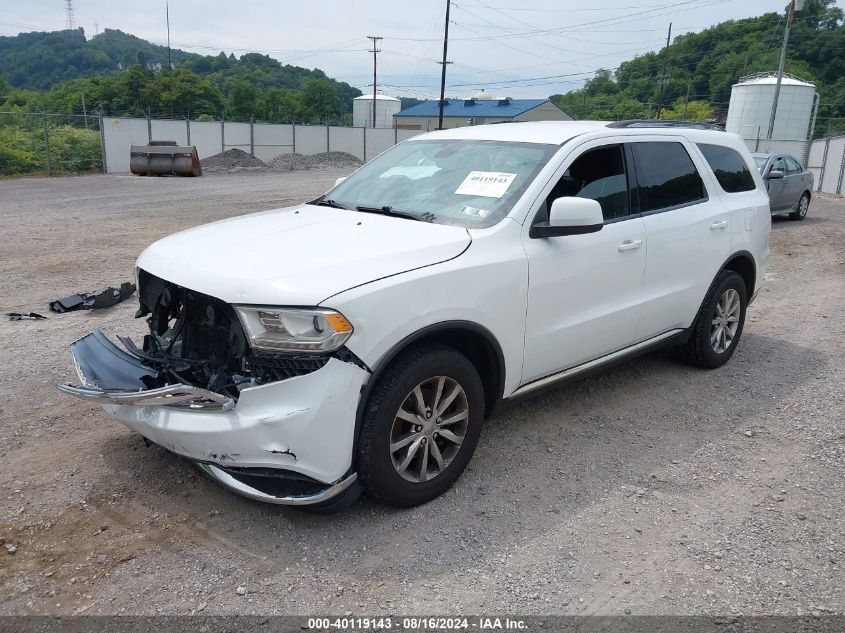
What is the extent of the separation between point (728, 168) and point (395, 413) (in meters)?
3.96

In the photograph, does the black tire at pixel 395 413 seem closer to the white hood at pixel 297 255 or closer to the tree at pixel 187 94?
the white hood at pixel 297 255

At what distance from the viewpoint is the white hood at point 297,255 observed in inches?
121

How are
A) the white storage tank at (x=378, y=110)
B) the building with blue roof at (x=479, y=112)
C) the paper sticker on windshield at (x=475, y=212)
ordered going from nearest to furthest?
the paper sticker on windshield at (x=475, y=212), the building with blue roof at (x=479, y=112), the white storage tank at (x=378, y=110)

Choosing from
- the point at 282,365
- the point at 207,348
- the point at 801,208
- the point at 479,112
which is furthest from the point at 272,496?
the point at 479,112

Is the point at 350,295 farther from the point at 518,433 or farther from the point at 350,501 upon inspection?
the point at 518,433

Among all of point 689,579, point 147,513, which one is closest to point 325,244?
point 147,513

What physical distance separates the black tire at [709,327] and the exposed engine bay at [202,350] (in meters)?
3.51

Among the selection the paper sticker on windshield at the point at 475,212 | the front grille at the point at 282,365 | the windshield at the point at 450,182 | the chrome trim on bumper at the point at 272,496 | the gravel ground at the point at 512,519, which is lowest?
the gravel ground at the point at 512,519

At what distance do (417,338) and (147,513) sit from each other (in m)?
1.62

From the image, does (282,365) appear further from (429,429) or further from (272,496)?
(429,429)

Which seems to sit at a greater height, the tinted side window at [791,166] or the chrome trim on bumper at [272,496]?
the tinted side window at [791,166]

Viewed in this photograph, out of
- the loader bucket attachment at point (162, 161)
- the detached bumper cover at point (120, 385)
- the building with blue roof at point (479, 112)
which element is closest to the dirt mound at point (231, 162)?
the loader bucket attachment at point (162, 161)

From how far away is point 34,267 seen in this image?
30.2 feet

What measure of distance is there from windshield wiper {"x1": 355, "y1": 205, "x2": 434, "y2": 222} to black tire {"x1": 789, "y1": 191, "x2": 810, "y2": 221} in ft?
52.9
